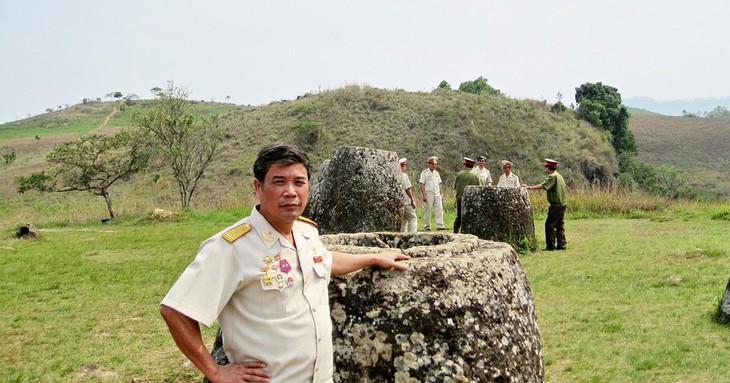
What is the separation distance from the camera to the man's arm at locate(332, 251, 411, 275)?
3.14 m

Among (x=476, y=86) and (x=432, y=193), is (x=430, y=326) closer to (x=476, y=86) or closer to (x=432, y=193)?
(x=432, y=193)

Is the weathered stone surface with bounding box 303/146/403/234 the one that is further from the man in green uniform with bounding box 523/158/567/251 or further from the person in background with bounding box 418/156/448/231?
the person in background with bounding box 418/156/448/231

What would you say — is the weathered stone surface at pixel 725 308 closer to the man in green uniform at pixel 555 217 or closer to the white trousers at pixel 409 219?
the man in green uniform at pixel 555 217

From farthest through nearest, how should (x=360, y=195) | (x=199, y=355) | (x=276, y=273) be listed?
1. (x=360, y=195)
2. (x=276, y=273)
3. (x=199, y=355)

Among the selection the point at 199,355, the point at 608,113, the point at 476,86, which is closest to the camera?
the point at 199,355

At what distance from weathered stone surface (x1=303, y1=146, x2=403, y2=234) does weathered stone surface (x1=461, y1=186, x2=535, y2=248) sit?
219cm

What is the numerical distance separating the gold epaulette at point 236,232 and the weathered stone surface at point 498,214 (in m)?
10.4

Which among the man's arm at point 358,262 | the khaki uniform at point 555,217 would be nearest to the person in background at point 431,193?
the khaki uniform at point 555,217

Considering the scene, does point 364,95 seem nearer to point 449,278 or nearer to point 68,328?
point 68,328

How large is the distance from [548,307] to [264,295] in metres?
6.73

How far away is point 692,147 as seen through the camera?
6072cm

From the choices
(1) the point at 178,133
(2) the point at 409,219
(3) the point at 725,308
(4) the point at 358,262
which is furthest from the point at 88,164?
(4) the point at 358,262

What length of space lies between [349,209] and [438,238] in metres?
6.88

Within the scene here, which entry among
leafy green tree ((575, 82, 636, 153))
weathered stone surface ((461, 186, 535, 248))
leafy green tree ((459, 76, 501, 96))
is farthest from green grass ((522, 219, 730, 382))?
leafy green tree ((459, 76, 501, 96))
